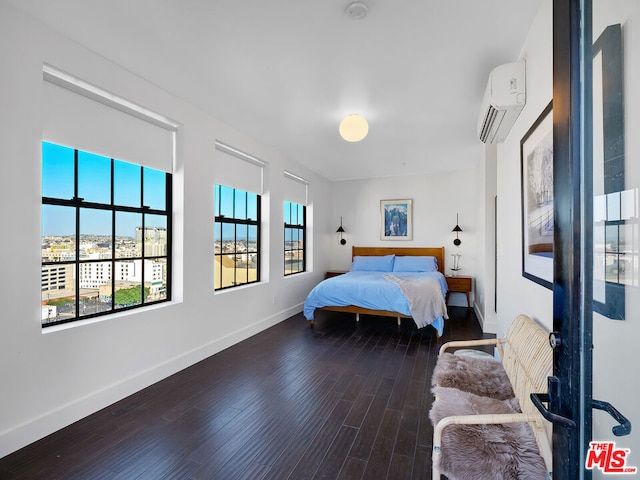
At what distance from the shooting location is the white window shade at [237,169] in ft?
11.8

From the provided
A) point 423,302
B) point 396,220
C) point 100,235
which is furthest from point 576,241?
point 396,220

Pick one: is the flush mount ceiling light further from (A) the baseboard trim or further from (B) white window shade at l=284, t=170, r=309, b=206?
(A) the baseboard trim

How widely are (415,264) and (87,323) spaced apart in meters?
4.92

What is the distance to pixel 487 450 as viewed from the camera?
48.5 inches

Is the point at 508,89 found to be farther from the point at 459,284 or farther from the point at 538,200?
the point at 459,284

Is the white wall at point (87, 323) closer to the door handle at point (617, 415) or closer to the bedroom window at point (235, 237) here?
the bedroom window at point (235, 237)

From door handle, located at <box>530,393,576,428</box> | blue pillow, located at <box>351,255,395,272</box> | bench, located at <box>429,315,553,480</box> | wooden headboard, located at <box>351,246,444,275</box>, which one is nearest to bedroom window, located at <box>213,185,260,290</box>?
blue pillow, located at <box>351,255,395,272</box>

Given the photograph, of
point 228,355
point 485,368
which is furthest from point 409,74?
point 228,355

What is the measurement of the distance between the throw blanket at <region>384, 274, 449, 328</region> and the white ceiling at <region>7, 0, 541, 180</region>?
206 centimetres

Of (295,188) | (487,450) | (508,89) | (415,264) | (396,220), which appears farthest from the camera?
(396,220)

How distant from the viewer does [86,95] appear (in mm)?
2285

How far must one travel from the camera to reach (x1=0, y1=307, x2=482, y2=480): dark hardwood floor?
1698mm

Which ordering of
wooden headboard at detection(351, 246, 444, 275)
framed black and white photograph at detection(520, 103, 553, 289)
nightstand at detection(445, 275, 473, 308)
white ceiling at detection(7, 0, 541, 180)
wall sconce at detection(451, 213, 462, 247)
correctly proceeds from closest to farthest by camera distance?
framed black and white photograph at detection(520, 103, 553, 289) < white ceiling at detection(7, 0, 541, 180) < nightstand at detection(445, 275, 473, 308) < wall sconce at detection(451, 213, 462, 247) < wooden headboard at detection(351, 246, 444, 275)

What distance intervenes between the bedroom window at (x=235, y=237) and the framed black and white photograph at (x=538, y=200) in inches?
115
